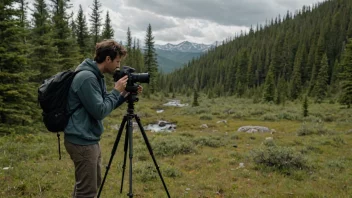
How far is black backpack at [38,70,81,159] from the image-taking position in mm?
3574

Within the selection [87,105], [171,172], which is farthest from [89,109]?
[171,172]

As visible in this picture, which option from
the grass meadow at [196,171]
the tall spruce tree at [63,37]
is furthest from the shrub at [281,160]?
the tall spruce tree at [63,37]

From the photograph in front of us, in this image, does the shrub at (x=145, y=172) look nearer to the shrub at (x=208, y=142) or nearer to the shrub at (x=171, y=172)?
the shrub at (x=171, y=172)

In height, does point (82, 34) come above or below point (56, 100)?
above

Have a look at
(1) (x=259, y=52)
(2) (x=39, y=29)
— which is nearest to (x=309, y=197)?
(2) (x=39, y=29)

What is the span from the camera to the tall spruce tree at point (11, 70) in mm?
14062

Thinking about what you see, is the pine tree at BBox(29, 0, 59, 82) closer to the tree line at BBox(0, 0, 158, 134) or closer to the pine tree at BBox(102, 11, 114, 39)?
the tree line at BBox(0, 0, 158, 134)

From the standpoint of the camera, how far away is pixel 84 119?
367cm

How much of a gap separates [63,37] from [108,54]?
87.3 feet

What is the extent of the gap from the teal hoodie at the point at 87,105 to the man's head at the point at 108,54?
0.39 ft

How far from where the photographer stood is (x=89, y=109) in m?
3.54

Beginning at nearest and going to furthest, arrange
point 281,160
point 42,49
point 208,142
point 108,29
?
1. point 281,160
2. point 208,142
3. point 42,49
4. point 108,29

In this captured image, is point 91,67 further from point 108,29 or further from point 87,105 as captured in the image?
point 108,29

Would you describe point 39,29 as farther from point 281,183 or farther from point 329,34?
point 329,34
